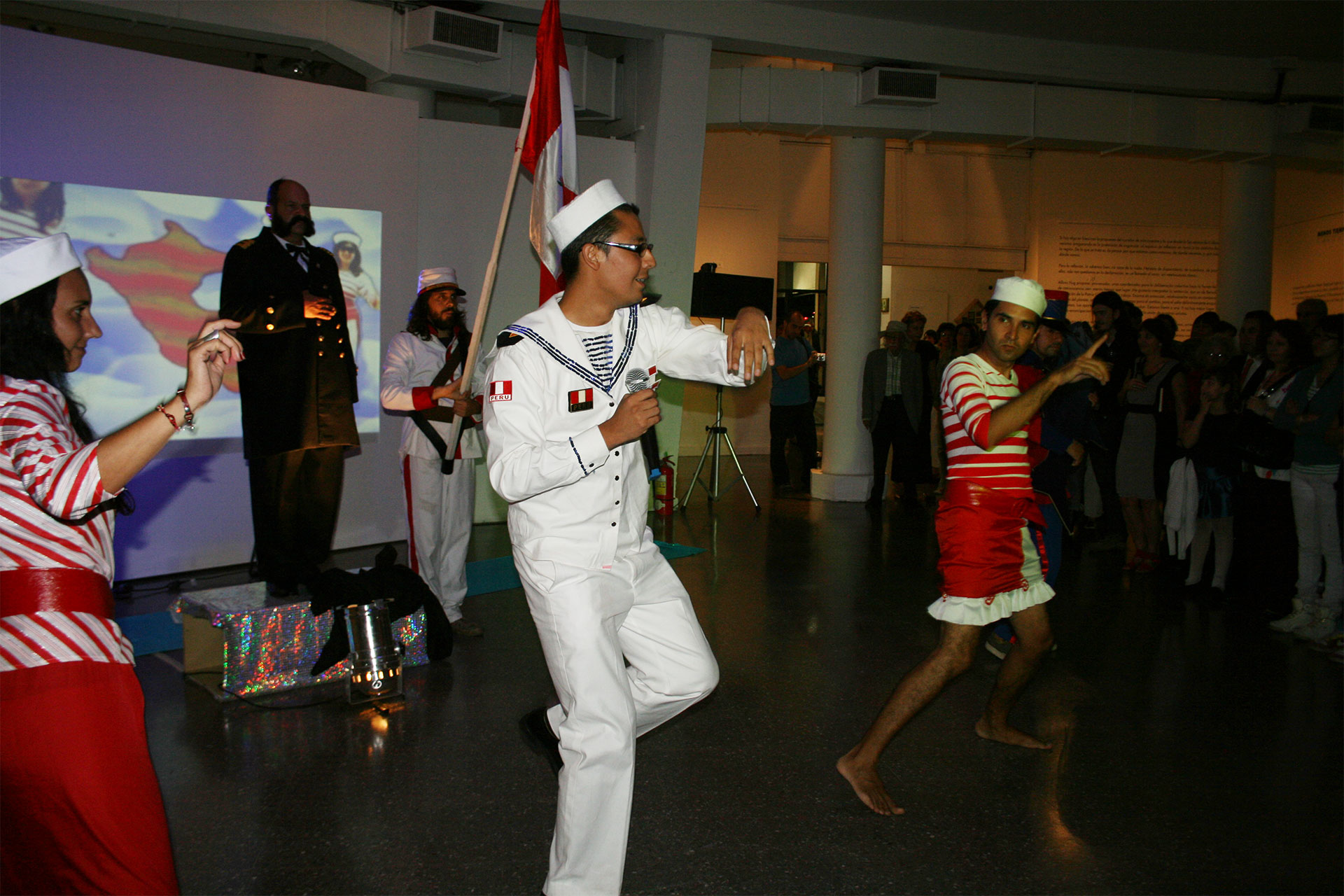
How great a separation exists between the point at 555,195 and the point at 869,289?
7.26 meters

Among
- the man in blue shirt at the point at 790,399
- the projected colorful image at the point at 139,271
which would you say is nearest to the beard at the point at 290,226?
the projected colorful image at the point at 139,271

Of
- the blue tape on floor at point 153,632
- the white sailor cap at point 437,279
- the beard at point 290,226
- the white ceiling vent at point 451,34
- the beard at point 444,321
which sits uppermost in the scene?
the white ceiling vent at point 451,34

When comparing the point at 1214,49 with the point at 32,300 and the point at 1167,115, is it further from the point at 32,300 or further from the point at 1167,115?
the point at 32,300

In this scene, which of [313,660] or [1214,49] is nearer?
[313,660]

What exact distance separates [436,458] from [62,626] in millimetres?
3643

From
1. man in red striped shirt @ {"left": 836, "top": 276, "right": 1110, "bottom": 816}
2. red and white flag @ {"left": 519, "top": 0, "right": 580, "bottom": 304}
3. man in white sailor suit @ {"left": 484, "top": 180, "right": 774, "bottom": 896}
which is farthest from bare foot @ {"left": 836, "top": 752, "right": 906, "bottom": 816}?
red and white flag @ {"left": 519, "top": 0, "right": 580, "bottom": 304}

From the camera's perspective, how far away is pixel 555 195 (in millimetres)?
3895

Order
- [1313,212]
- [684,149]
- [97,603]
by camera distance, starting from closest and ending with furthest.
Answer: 1. [97,603]
2. [684,149]
3. [1313,212]

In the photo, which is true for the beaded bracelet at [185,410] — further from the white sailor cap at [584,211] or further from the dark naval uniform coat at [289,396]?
the dark naval uniform coat at [289,396]

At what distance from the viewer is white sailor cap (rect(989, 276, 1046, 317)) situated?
352 centimetres

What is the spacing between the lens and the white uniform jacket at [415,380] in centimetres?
528

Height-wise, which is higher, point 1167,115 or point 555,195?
point 1167,115

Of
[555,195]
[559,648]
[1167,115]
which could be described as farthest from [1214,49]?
[559,648]

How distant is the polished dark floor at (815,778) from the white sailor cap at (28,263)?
1843 mm
